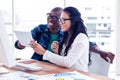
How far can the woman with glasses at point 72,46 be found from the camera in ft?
6.04

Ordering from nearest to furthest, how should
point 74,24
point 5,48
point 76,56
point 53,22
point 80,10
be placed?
point 5,48 → point 76,56 → point 74,24 → point 53,22 → point 80,10

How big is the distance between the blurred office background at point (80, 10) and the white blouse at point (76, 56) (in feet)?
7.48

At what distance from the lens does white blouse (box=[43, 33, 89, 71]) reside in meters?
1.83

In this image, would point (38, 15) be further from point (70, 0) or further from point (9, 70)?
point (9, 70)

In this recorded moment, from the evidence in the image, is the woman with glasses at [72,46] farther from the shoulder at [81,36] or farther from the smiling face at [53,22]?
the smiling face at [53,22]

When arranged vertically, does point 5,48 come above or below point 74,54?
above

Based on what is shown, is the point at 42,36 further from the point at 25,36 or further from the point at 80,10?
the point at 80,10

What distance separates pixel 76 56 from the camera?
183 cm

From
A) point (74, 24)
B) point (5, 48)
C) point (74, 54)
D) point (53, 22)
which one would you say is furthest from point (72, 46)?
point (53, 22)

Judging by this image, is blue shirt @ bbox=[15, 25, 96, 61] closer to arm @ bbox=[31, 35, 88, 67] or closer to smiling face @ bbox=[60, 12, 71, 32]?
smiling face @ bbox=[60, 12, 71, 32]

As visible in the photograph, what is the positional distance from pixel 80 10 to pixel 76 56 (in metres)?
2.63

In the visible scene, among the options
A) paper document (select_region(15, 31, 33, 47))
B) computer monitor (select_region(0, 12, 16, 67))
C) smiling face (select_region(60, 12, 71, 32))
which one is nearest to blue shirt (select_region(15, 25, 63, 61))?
smiling face (select_region(60, 12, 71, 32))

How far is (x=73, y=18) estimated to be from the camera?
1981 millimetres

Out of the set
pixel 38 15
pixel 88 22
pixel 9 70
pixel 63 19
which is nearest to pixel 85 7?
pixel 88 22
